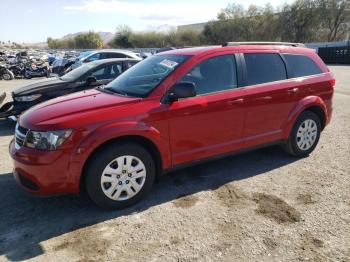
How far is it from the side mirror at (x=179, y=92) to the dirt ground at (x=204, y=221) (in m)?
1.21

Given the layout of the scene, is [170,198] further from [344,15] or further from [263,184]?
[344,15]

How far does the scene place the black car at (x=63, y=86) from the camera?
718cm

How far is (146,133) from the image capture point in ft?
12.1

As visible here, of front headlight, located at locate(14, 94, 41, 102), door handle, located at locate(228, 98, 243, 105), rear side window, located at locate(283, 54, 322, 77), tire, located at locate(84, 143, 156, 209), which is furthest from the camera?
front headlight, located at locate(14, 94, 41, 102)

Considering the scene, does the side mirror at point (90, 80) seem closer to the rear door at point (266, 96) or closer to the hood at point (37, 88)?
the hood at point (37, 88)

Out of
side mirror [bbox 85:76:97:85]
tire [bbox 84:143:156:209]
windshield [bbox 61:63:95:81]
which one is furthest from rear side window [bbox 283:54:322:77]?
windshield [bbox 61:63:95:81]

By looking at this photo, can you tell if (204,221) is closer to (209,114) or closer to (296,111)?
(209,114)

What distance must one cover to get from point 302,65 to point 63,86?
5.03 metres

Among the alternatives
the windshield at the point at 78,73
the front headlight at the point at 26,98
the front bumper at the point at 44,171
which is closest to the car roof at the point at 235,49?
the front bumper at the point at 44,171

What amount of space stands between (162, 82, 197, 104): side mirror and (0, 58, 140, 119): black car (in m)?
3.88

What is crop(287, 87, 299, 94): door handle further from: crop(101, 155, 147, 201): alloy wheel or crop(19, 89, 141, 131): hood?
crop(101, 155, 147, 201): alloy wheel

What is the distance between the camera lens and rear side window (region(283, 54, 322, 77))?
5.05 meters

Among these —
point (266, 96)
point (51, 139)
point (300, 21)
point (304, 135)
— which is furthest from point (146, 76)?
point (300, 21)

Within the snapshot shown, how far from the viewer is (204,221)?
11.5 feet
